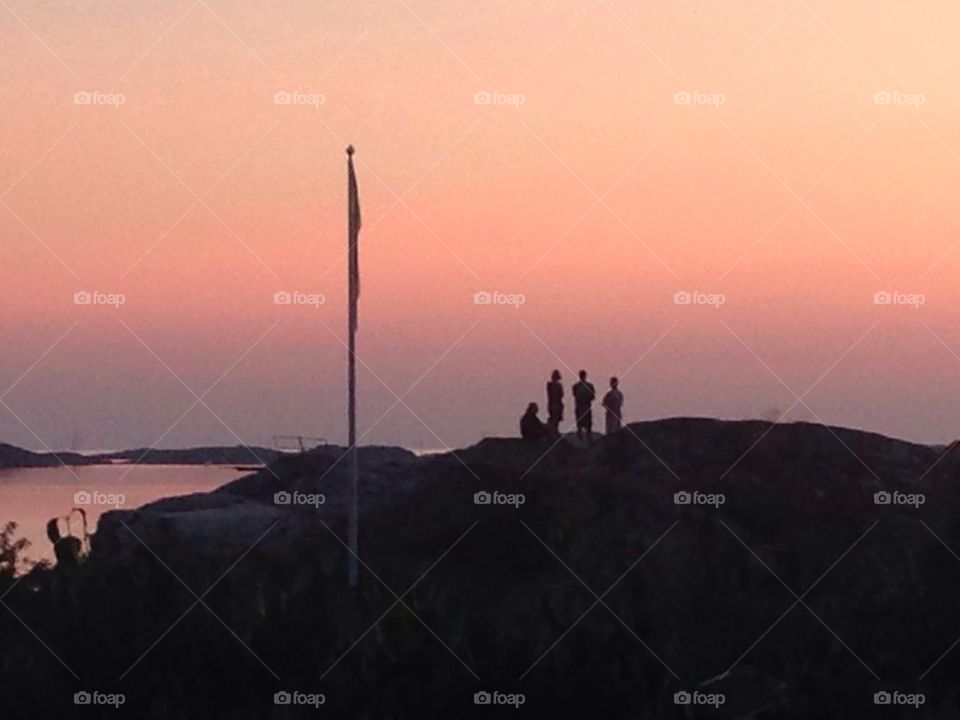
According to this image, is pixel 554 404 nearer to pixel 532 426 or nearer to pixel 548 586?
pixel 532 426

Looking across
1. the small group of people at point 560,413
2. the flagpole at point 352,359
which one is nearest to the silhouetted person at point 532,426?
the small group of people at point 560,413

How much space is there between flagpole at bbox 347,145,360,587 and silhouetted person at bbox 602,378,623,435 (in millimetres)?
7311

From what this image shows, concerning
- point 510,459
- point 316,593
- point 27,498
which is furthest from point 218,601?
point 27,498

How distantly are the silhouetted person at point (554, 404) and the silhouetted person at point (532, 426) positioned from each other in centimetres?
18

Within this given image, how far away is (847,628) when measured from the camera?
43906mm

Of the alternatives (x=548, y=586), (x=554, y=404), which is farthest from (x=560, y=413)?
(x=548, y=586)

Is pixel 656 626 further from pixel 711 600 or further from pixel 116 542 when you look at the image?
pixel 116 542

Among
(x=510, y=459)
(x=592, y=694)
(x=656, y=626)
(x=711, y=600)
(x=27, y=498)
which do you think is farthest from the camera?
(x=27, y=498)

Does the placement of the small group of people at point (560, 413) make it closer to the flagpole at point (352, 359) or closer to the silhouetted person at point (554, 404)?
the silhouetted person at point (554, 404)

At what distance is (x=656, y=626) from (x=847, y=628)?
396 centimetres

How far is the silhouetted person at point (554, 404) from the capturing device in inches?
1970

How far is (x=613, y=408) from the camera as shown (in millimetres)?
50281

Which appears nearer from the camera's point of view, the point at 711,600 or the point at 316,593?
the point at 316,593

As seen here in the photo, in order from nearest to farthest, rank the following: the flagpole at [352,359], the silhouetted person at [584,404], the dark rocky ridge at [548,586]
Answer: the dark rocky ridge at [548,586], the flagpole at [352,359], the silhouetted person at [584,404]
